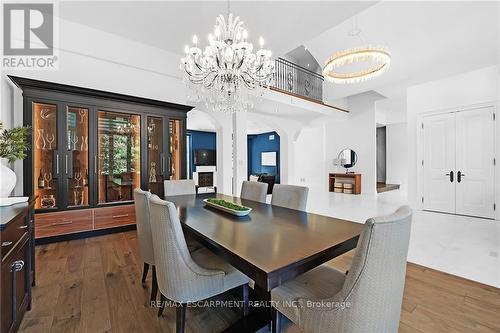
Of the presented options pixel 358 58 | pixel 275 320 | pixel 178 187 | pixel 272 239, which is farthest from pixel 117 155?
pixel 358 58

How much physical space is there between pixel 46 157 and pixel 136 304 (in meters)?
2.60

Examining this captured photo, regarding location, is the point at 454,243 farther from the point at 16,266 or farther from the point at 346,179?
the point at 346,179

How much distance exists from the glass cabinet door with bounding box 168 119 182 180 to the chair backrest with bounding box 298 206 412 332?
3.54 m

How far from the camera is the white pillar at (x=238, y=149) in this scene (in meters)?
5.08

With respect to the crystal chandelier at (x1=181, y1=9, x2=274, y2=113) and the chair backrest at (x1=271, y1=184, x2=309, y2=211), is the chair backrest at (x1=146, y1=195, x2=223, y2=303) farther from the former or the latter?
the crystal chandelier at (x1=181, y1=9, x2=274, y2=113)

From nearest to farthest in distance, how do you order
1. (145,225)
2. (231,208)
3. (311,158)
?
(145,225) → (231,208) → (311,158)

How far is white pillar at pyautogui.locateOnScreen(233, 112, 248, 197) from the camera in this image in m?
5.08

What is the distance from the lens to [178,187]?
3.20 metres

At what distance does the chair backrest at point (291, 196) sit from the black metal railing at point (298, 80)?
423cm

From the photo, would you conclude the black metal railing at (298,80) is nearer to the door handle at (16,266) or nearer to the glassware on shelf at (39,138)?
the glassware on shelf at (39,138)

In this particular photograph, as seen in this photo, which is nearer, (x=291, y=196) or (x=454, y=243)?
(x=291, y=196)

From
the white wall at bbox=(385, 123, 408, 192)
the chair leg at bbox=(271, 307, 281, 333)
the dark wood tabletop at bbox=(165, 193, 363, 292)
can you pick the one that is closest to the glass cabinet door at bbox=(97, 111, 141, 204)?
the dark wood tabletop at bbox=(165, 193, 363, 292)

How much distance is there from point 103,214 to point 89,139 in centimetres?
114

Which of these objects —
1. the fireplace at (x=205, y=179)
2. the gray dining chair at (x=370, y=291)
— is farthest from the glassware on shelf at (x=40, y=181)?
the fireplace at (x=205, y=179)
